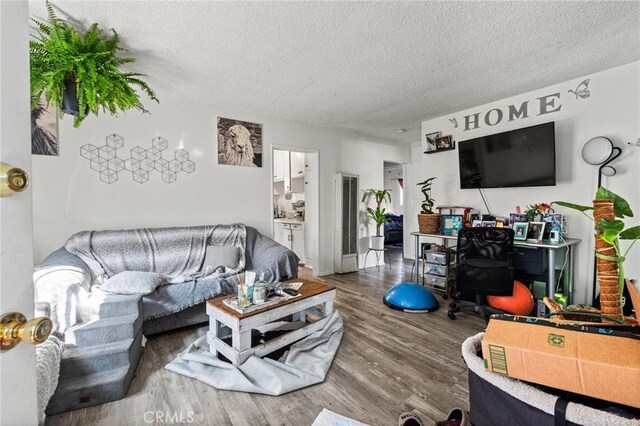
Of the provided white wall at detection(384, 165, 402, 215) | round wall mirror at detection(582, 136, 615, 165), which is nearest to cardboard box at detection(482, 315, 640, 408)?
round wall mirror at detection(582, 136, 615, 165)

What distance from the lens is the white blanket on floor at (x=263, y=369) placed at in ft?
5.65

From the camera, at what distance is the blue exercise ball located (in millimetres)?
2969

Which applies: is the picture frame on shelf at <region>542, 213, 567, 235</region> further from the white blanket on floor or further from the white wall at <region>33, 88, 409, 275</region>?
the white wall at <region>33, 88, 409, 275</region>

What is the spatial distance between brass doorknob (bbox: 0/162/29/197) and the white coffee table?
1547 mm

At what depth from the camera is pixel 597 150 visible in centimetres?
267

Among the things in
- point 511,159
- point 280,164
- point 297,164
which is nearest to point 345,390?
point 511,159

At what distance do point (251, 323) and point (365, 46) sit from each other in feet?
7.53

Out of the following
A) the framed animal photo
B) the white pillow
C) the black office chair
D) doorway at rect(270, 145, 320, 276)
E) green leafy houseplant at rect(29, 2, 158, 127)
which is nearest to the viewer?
green leafy houseplant at rect(29, 2, 158, 127)

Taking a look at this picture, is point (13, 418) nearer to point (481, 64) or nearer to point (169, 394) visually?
point (169, 394)

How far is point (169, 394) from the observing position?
1.69 meters

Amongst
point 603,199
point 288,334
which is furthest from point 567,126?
point 288,334

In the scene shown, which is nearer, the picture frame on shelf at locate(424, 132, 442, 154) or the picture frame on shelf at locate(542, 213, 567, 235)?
the picture frame on shelf at locate(542, 213, 567, 235)

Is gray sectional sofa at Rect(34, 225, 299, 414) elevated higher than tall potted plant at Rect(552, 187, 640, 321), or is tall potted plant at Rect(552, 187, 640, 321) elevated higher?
tall potted plant at Rect(552, 187, 640, 321)

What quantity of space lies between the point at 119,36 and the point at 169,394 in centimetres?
253
